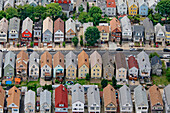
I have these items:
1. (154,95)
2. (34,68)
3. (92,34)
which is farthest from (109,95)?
(92,34)

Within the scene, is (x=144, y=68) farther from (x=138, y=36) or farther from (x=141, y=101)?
(x=138, y=36)

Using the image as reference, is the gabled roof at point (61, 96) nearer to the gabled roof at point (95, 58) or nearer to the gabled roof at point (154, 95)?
the gabled roof at point (95, 58)

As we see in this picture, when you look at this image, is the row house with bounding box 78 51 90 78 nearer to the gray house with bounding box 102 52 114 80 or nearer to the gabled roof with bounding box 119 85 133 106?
the gray house with bounding box 102 52 114 80

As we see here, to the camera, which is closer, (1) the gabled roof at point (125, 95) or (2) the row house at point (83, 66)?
(1) the gabled roof at point (125, 95)

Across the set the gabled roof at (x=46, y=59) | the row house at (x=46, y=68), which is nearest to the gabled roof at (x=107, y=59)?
the gabled roof at (x=46, y=59)

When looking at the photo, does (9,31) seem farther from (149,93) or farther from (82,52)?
(149,93)
